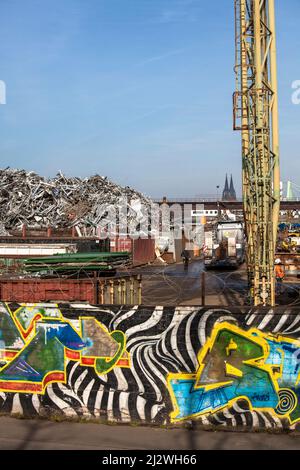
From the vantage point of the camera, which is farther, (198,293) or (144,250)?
(144,250)

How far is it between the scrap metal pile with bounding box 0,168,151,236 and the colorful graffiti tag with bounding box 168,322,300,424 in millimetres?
38882

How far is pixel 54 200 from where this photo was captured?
52.9 meters

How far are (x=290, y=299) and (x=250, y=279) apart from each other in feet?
10.4

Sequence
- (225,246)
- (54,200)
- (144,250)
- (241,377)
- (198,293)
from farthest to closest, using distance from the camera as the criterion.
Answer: (54,200) < (144,250) < (225,246) < (198,293) < (241,377)

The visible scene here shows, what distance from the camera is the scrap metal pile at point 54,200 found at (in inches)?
1983

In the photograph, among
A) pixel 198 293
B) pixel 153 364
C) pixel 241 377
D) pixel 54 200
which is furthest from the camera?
pixel 54 200

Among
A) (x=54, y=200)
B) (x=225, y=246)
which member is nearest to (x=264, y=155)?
(x=225, y=246)

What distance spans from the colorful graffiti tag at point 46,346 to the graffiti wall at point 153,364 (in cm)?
2

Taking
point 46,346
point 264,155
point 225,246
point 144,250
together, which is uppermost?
point 264,155

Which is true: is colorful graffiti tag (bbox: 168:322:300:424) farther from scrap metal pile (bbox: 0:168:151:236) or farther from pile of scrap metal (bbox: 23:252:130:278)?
scrap metal pile (bbox: 0:168:151:236)

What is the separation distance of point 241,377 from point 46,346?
4.01 meters

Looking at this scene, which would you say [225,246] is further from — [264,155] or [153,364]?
[153,364]

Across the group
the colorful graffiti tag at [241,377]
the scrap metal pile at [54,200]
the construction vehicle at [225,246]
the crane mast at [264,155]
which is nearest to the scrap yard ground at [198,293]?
the crane mast at [264,155]

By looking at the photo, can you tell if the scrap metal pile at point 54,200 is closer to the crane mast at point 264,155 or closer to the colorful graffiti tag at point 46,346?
the crane mast at point 264,155
